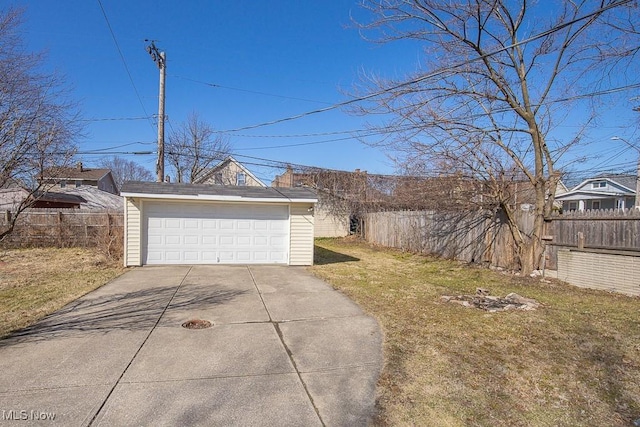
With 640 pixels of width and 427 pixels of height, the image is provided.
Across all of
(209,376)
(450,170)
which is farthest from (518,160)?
(209,376)

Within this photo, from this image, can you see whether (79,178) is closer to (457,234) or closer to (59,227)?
(59,227)

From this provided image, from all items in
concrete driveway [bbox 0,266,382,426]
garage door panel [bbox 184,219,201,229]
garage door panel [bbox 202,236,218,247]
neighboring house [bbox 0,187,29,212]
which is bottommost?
concrete driveway [bbox 0,266,382,426]

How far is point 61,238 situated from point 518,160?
1685 centimetres

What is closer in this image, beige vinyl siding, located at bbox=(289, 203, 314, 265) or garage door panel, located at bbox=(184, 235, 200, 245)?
garage door panel, located at bbox=(184, 235, 200, 245)

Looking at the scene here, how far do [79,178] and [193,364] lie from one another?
810 inches

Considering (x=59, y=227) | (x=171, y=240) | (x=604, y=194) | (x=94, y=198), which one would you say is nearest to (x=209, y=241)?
(x=171, y=240)

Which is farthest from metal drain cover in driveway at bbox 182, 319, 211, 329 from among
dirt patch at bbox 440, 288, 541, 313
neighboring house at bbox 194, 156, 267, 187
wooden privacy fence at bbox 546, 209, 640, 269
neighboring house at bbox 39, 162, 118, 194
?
neighboring house at bbox 194, 156, 267, 187

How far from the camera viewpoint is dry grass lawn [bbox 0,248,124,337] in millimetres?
5812

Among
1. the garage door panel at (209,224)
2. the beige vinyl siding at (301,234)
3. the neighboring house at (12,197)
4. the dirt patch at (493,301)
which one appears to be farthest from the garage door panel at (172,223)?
the dirt patch at (493,301)

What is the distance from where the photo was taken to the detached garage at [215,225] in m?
10.5

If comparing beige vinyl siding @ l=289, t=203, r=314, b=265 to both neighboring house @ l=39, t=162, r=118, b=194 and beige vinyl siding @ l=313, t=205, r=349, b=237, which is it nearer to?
neighboring house @ l=39, t=162, r=118, b=194

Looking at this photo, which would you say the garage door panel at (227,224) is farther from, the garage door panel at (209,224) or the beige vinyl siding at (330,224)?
the beige vinyl siding at (330,224)

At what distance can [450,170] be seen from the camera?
34.2 ft

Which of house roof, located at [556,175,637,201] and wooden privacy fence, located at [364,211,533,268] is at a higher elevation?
house roof, located at [556,175,637,201]
